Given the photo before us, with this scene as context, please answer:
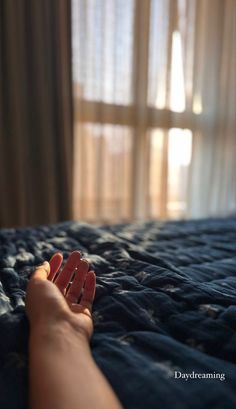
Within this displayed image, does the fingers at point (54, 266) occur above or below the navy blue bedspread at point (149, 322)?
above

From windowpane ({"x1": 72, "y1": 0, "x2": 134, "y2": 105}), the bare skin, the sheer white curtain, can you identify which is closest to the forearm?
the bare skin

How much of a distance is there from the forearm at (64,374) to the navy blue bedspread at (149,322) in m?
0.03

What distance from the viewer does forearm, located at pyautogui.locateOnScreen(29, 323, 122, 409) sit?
374mm

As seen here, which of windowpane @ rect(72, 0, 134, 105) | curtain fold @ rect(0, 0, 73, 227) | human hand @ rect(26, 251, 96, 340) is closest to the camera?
human hand @ rect(26, 251, 96, 340)

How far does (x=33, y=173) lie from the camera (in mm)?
1869

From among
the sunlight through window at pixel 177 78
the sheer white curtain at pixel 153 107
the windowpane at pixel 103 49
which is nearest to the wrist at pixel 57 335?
the sheer white curtain at pixel 153 107

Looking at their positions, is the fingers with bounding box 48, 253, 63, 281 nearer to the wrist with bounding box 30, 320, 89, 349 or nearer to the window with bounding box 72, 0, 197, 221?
the wrist with bounding box 30, 320, 89, 349

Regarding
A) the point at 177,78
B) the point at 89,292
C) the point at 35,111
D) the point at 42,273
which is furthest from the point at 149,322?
the point at 177,78

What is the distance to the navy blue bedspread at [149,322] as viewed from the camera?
0.42 m

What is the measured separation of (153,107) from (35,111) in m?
0.82

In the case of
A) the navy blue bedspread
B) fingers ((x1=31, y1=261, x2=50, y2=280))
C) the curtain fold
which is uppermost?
the curtain fold

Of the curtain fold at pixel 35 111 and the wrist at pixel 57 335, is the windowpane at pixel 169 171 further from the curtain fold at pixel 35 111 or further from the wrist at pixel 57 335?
the wrist at pixel 57 335

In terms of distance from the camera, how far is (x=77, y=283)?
2.14ft

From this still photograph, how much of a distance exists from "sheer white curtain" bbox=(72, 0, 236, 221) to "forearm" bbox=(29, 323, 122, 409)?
5.15 ft
